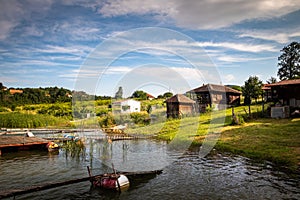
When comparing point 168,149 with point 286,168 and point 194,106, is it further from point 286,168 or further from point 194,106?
point 194,106

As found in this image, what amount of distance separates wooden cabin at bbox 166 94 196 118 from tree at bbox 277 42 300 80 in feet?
81.2

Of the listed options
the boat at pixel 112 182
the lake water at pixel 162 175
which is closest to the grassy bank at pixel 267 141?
the lake water at pixel 162 175

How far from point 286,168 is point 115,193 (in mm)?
8996

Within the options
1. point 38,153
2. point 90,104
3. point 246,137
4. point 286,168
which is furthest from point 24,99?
point 286,168

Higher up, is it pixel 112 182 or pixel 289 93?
pixel 289 93

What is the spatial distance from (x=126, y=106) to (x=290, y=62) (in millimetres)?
35902

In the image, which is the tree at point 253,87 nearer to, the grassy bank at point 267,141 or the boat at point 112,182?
the grassy bank at point 267,141

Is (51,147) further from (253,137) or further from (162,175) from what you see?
(253,137)

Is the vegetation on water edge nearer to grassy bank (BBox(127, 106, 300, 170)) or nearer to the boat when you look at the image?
grassy bank (BBox(127, 106, 300, 170))

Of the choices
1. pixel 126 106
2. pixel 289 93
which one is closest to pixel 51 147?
pixel 126 106

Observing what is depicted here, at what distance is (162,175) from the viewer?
13156 millimetres

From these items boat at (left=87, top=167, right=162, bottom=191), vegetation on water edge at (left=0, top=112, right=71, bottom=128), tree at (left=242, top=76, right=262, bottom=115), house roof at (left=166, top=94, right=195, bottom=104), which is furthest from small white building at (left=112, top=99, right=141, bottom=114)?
boat at (left=87, top=167, right=162, bottom=191)

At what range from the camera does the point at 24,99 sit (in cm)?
7056

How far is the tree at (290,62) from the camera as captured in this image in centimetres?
5212
